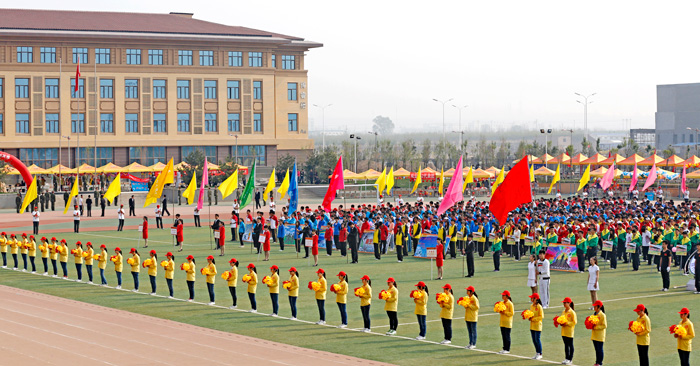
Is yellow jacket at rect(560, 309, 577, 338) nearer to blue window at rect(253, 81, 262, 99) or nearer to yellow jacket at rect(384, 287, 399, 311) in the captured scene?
yellow jacket at rect(384, 287, 399, 311)

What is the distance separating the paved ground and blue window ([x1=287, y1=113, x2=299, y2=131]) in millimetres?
77399

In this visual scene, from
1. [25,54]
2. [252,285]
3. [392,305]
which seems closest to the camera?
[392,305]

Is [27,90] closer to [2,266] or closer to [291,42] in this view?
[291,42]

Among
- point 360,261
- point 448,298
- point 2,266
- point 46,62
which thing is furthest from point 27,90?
point 448,298

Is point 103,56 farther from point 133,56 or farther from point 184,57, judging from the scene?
point 184,57

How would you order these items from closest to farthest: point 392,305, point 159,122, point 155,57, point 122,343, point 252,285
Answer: point 122,343 → point 392,305 → point 252,285 → point 155,57 → point 159,122

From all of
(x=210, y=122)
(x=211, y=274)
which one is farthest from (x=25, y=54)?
(x=211, y=274)

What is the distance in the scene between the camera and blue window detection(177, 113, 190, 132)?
93625 millimetres

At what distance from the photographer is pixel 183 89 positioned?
92938 mm

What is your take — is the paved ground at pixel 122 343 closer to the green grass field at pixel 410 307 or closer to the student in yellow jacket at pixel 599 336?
the green grass field at pixel 410 307

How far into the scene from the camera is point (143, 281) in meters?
30.8

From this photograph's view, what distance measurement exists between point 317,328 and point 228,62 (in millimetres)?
74858

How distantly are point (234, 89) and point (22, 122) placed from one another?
21.1 metres

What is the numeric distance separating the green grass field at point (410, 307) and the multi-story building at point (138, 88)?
179 feet
